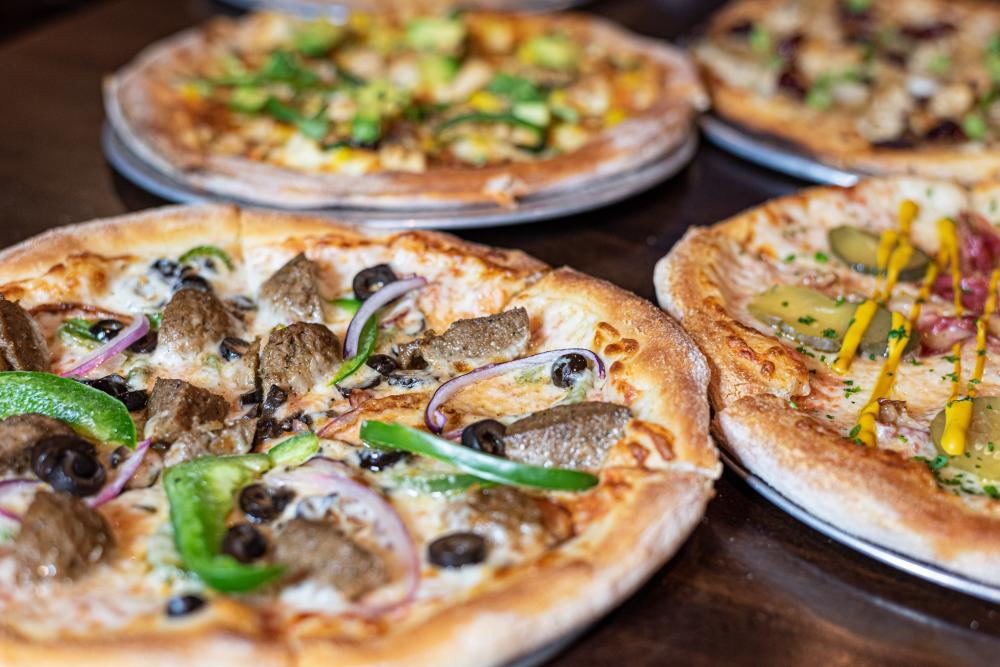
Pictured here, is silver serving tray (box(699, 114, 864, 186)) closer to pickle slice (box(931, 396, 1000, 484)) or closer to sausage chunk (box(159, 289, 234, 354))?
pickle slice (box(931, 396, 1000, 484))

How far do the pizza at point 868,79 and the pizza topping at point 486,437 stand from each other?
3450mm

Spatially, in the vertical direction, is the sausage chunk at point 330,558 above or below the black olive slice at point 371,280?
above

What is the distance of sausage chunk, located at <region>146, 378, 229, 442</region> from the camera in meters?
3.39

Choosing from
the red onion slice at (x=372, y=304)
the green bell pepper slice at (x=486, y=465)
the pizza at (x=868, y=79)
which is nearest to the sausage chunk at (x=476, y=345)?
the red onion slice at (x=372, y=304)

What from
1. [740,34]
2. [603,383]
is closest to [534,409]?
[603,383]

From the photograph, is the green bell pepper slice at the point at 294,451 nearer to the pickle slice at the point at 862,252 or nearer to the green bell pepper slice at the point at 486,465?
the green bell pepper slice at the point at 486,465

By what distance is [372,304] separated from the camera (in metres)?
4.05

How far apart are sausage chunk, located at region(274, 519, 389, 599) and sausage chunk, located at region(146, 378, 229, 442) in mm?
668

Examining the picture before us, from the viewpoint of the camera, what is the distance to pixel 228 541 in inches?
116

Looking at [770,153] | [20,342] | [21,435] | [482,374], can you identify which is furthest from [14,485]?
[770,153]

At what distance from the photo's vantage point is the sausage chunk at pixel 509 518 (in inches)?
117

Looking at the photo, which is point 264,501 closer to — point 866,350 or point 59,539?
point 59,539

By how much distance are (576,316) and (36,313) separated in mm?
2084

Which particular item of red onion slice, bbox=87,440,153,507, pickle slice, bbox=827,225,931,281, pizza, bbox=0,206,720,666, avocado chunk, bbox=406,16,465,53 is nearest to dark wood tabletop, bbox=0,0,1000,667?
pizza, bbox=0,206,720,666
